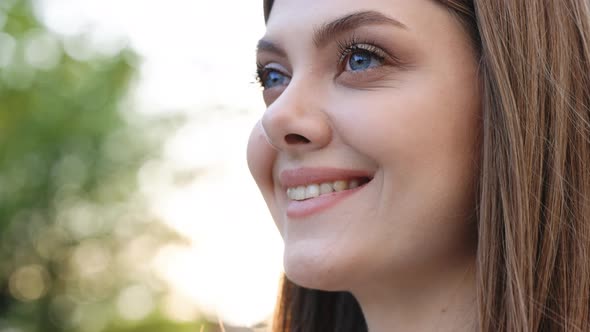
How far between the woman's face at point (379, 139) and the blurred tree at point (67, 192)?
17.5m

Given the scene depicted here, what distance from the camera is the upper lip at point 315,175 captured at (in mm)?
1888

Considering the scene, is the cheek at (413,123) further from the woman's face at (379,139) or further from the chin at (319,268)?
the chin at (319,268)

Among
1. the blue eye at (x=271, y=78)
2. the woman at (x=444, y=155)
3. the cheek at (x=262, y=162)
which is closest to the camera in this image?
the woman at (x=444, y=155)

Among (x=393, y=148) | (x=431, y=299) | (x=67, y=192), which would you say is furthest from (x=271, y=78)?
(x=67, y=192)

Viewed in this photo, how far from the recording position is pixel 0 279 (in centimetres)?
2011

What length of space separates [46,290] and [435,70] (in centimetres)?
2023

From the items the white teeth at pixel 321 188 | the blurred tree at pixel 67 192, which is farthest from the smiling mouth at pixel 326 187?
the blurred tree at pixel 67 192

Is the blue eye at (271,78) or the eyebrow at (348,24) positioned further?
the blue eye at (271,78)

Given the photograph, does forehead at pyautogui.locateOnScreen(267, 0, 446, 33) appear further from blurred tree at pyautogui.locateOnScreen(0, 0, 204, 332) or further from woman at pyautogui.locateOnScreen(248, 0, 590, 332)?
blurred tree at pyautogui.locateOnScreen(0, 0, 204, 332)

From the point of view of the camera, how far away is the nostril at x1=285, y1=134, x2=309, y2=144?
1.93m

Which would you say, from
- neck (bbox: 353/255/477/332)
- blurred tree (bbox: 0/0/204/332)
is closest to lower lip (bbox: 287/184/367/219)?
neck (bbox: 353/255/477/332)

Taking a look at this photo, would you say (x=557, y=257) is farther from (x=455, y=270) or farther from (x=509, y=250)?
(x=455, y=270)

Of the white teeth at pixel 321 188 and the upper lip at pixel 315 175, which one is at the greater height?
the upper lip at pixel 315 175

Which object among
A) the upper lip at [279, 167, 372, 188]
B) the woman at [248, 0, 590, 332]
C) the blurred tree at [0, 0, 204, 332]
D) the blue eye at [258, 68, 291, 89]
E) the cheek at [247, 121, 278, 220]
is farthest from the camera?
the blurred tree at [0, 0, 204, 332]
